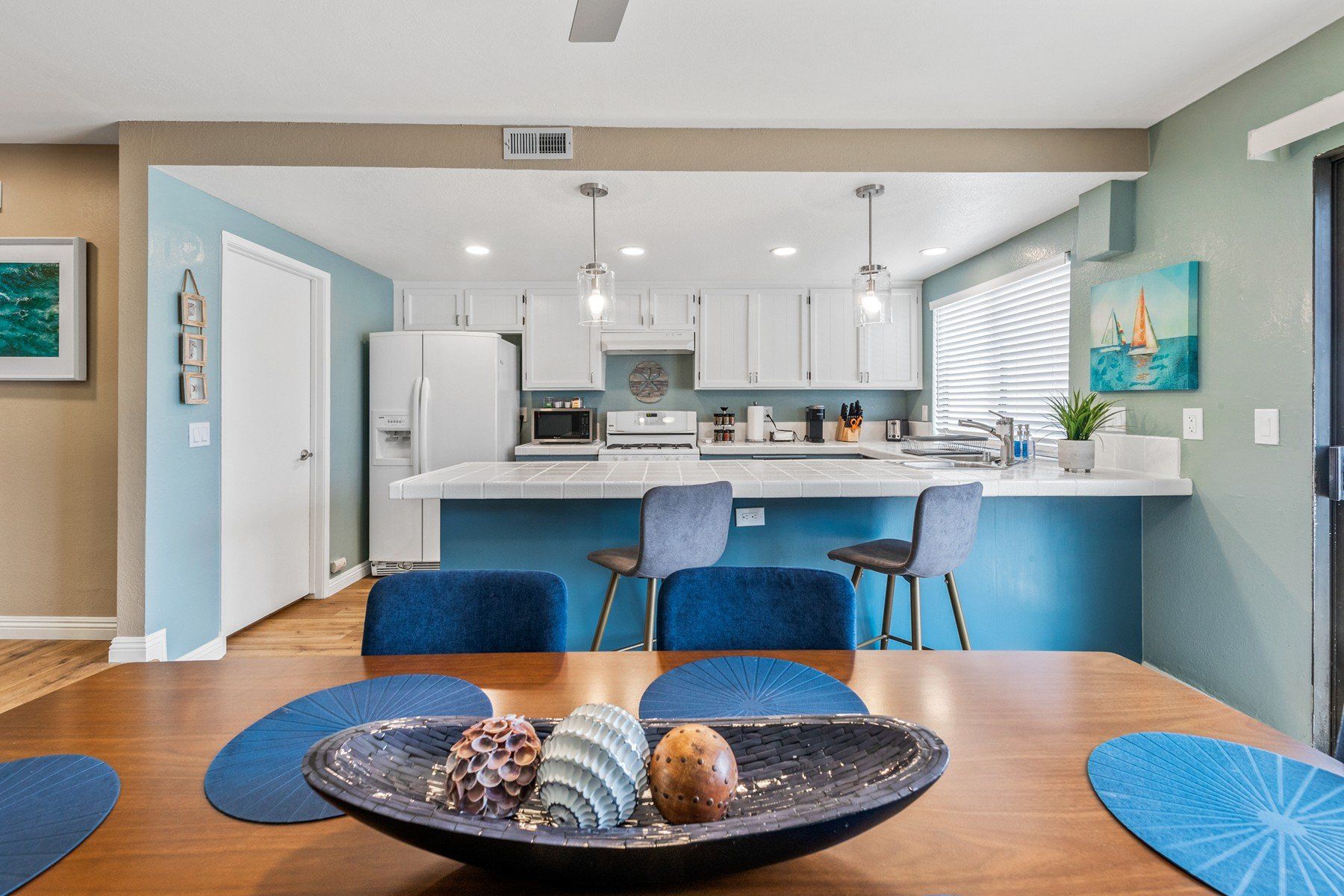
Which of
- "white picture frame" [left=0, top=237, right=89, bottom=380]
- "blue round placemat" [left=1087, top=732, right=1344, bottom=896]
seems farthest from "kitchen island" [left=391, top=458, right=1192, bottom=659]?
"white picture frame" [left=0, top=237, right=89, bottom=380]

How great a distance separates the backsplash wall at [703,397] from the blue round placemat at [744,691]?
4203 millimetres

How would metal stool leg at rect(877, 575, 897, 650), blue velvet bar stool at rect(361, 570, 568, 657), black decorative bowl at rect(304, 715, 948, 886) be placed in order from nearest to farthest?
black decorative bowl at rect(304, 715, 948, 886) → blue velvet bar stool at rect(361, 570, 568, 657) → metal stool leg at rect(877, 575, 897, 650)

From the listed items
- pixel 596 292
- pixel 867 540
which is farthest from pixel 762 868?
pixel 596 292

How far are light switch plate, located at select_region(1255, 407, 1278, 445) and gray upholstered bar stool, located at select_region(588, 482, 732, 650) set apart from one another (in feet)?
5.69

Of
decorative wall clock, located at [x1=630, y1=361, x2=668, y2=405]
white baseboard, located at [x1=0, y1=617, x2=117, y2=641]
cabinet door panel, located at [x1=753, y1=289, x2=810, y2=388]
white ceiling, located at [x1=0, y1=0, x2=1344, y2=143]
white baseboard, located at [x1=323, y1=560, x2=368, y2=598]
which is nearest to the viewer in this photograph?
white ceiling, located at [x1=0, y1=0, x2=1344, y2=143]

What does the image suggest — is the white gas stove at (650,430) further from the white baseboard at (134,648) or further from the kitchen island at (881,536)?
the white baseboard at (134,648)

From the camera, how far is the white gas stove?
4879mm

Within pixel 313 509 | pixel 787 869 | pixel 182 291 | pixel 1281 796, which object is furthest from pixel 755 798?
pixel 313 509

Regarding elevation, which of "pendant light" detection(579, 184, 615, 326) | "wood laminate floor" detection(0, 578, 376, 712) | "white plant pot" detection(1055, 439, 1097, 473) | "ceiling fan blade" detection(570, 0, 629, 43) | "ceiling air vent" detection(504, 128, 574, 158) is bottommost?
"wood laminate floor" detection(0, 578, 376, 712)

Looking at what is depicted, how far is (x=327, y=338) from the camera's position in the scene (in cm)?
383

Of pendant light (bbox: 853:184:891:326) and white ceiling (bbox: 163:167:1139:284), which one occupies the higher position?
white ceiling (bbox: 163:167:1139:284)

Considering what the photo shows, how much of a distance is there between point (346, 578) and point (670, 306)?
2.85 metres

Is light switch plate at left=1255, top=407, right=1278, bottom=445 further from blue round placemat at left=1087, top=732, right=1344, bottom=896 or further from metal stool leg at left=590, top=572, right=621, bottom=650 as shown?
metal stool leg at left=590, top=572, right=621, bottom=650

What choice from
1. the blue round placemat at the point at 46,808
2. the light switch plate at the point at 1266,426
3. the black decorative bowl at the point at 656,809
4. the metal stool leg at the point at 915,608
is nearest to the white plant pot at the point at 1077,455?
the light switch plate at the point at 1266,426
